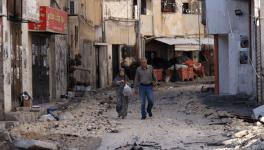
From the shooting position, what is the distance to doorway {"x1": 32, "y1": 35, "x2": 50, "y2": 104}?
2386 cm

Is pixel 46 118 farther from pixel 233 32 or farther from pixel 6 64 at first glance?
pixel 233 32

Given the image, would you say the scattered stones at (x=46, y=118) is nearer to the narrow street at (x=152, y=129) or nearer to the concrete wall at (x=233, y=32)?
the narrow street at (x=152, y=129)

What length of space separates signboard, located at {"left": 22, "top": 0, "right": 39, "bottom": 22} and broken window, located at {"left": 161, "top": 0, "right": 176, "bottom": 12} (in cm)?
3237

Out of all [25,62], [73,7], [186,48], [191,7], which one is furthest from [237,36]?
[191,7]

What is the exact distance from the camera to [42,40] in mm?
25094

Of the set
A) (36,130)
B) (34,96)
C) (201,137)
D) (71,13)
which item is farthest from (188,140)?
(71,13)

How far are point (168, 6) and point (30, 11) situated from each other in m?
33.8

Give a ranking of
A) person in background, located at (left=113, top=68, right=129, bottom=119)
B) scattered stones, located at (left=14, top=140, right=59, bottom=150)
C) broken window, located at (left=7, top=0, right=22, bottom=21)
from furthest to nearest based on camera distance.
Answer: broken window, located at (left=7, top=0, right=22, bottom=21)
person in background, located at (left=113, top=68, right=129, bottom=119)
scattered stones, located at (left=14, top=140, right=59, bottom=150)

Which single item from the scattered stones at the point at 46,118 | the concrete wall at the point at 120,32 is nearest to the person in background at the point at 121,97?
the scattered stones at the point at 46,118

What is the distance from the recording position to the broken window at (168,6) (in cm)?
5258

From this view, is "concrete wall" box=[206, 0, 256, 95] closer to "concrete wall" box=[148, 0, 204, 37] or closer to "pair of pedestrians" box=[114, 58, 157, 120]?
"pair of pedestrians" box=[114, 58, 157, 120]

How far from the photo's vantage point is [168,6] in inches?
2094

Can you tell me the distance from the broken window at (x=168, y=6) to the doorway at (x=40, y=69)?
27.7m

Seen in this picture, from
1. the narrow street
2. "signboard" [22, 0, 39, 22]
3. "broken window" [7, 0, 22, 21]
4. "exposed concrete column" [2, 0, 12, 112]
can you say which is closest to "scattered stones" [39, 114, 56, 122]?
the narrow street
